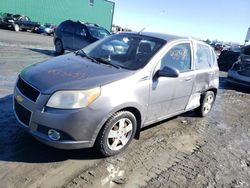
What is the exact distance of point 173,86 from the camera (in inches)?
181

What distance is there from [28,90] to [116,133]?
128 centimetres

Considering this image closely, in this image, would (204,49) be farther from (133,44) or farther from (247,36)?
(247,36)

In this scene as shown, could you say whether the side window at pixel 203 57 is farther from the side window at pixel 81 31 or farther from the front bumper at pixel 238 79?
the side window at pixel 81 31

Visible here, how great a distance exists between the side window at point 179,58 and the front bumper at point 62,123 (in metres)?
1.59

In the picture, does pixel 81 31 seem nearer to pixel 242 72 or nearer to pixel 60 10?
pixel 242 72

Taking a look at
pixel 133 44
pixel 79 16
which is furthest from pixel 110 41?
pixel 79 16

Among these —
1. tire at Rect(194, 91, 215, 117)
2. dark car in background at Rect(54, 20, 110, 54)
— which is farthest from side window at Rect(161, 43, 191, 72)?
dark car in background at Rect(54, 20, 110, 54)

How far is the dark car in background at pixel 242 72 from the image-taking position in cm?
1063

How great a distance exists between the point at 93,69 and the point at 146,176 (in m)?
1.60

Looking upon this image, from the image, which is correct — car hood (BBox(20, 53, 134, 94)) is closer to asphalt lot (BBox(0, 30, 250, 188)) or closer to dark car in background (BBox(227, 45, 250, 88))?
asphalt lot (BBox(0, 30, 250, 188))

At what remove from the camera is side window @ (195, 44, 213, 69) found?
17.7 feet

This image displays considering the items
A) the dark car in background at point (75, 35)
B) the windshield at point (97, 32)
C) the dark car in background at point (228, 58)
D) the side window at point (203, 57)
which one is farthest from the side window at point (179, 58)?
the dark car in background at point (228, 58)

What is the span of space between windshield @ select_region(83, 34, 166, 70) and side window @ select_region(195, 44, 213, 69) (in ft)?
3.58

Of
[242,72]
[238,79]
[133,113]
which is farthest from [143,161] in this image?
[242,72]
